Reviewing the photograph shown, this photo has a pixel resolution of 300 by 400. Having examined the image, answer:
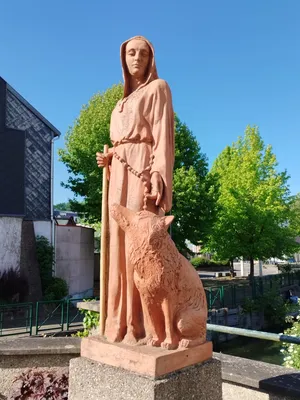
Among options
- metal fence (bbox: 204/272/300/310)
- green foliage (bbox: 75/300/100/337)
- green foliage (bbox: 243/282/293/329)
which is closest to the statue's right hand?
green foliage (bbox: 75/300/100/337)

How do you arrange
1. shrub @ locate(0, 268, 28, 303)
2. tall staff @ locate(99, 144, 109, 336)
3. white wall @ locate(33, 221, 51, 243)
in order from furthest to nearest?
white wall @ locate(33, 221, 51, 243), shrub @ locate(0, 268, 28, 303), tall staff @ locate(99, 144, 109, 336)

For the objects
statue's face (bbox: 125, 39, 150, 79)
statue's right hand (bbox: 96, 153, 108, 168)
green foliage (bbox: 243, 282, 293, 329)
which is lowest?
green foliage (bbox: 243, 282, 293, 329)

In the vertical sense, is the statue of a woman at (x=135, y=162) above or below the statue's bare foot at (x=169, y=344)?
above

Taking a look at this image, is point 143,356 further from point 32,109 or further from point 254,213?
point 254,213

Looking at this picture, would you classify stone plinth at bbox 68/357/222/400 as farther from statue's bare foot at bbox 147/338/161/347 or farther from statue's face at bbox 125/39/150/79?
statue's face at bbox 125/39/150/79

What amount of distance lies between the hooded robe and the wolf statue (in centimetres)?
24

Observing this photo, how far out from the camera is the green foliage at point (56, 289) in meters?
16.8

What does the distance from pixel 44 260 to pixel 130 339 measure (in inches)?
586

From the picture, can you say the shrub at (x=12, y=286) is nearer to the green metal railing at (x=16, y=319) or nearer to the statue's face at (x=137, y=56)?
the green metal railing at (x=16, y=319)

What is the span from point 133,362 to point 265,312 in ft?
56.2

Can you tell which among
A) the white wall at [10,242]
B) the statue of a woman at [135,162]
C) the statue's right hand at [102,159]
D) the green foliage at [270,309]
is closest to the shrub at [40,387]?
the statue of a woman at [135,162]

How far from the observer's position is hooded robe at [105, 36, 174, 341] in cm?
342

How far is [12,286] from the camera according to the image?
16.0m

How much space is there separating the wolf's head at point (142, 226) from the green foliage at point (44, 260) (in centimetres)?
1506
